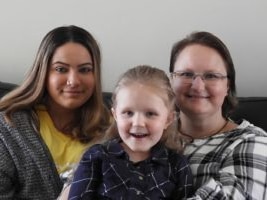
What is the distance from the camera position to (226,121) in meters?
1.48

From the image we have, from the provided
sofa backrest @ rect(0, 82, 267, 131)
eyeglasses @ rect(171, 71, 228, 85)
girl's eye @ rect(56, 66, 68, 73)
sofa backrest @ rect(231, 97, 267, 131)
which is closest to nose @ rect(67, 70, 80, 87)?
girl's eye @ rect(56, 66, 68, 73)

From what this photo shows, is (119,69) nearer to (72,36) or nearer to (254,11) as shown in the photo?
(72,36)

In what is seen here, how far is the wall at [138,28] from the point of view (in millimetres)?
2023

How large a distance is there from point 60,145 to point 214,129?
1.93ft

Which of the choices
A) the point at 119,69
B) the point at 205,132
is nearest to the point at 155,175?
the point at 205,132

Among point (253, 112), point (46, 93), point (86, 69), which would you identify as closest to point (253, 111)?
point (253, 112)

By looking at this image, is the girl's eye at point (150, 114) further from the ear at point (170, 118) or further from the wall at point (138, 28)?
the wall at point (138, 28)

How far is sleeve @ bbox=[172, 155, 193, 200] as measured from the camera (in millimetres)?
1181

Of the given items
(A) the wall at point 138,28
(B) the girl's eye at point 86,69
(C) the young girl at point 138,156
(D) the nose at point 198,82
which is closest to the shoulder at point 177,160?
(C) the young girl at point 138,156

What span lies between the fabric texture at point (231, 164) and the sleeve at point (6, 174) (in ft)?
2.04

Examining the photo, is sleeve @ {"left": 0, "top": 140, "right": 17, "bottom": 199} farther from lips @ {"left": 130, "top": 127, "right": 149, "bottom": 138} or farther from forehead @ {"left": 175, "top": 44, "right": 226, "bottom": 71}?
forehead @ {"left": 175, "top": 44, "right": 226, "bottom": 71}

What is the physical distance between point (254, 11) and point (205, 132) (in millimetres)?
861

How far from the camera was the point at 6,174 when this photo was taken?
1.44m

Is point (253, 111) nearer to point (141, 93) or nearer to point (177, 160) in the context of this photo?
point (177, 160)
